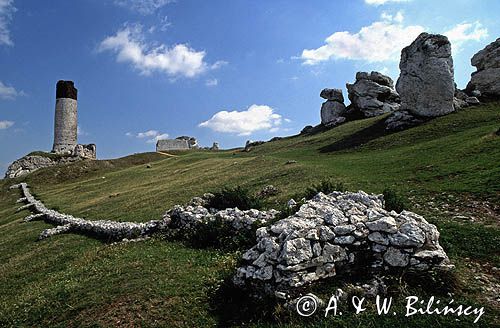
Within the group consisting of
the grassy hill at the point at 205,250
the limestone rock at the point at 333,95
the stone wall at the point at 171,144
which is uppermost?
the limestone rock at the point at 333,95

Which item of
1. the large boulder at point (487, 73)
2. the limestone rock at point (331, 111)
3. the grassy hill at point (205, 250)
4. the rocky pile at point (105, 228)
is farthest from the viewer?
the limestone rock at point (331, 111)

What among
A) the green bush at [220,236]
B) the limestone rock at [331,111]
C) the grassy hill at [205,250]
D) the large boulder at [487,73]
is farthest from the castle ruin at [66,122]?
the large boulder at [487,73]

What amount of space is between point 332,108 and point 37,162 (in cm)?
6493

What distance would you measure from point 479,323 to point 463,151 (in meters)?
20.8

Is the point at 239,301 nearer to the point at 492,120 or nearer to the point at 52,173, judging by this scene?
the point at 492,120

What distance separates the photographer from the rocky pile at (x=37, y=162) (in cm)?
7906

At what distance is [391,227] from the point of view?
10.2 metres

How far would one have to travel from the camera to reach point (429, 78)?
40.9 meters

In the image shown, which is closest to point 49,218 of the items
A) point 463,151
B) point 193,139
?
point 463,151

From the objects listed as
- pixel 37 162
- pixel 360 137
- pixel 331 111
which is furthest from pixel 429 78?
pixel 37 162

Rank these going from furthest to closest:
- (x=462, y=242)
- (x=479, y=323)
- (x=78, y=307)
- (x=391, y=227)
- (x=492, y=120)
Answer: (x=492, y=120) → (x=462, y=242) → (x=78, y=307) → (x=391, y=227) → (x=479, y=323)

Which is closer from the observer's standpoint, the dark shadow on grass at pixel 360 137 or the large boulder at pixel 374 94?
the dark shadow on grass at pixel 360 137

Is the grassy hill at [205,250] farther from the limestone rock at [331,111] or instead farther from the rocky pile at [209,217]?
the limestone rock at [331,111]

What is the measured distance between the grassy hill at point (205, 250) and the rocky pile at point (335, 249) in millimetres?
1107
